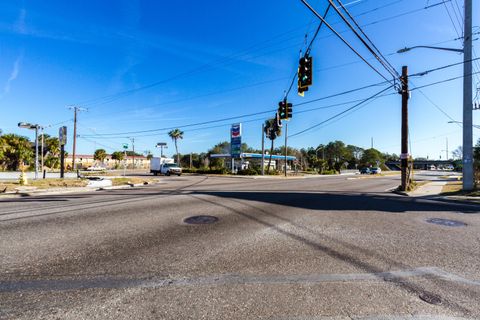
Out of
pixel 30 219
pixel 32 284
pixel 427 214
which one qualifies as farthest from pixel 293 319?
pixel 427 214

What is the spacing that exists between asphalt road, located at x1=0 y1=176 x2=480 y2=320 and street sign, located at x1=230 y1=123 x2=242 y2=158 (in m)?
34.3

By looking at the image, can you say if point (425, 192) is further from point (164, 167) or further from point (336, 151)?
point (336, 151)

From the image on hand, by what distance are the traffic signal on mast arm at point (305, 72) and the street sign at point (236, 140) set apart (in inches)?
1164

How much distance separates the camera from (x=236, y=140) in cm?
4106

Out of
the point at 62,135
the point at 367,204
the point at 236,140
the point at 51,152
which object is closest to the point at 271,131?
the point at 236,140

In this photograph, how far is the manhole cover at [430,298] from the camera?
279 cm

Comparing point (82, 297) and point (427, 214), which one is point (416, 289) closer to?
point (82, 297)

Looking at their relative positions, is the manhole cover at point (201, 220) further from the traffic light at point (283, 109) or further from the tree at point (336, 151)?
the tree at point (336, 151)

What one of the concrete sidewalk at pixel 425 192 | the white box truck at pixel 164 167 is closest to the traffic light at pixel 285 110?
the concrete sidewalk at pixel 425 192

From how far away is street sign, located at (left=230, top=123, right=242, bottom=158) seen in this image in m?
40.8

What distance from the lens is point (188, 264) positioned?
3.81 meters

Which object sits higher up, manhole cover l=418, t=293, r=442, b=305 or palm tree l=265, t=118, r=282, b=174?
palm tree l=265, t=118, r=282, b=174

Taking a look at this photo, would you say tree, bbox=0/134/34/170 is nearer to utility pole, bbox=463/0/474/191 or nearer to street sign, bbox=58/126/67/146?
street sign, bbox=58/126/67/146

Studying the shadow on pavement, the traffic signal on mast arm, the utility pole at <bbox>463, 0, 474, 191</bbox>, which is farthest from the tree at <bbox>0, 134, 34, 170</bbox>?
the utility pole at <bbox>463, 0, 474, 191</bbox>
